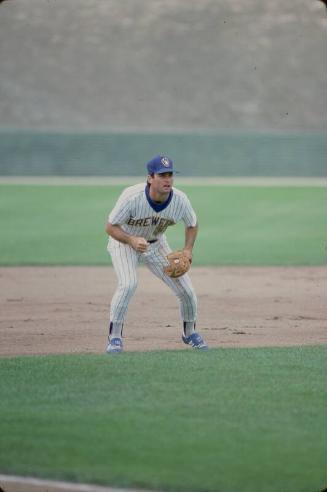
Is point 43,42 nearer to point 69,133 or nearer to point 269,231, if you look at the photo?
point 69,133

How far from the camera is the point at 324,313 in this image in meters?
12.3

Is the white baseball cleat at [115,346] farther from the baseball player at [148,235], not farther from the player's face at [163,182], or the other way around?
the player's face at [163,182]

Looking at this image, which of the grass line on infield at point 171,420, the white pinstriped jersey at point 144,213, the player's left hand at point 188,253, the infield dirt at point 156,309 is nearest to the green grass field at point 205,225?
the infield dirt at point 156,309

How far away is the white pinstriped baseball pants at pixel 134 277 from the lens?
9.37 meters

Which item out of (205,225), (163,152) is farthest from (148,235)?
(163,152)

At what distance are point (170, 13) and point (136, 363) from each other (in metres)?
37.3

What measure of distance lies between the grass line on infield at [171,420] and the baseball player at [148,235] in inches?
17.6

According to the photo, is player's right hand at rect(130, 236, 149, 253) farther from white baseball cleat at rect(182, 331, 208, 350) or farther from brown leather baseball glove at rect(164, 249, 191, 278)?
white baseball cleat at rect(182, 331, 208, 350)

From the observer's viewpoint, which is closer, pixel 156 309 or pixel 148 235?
pixel 148 235

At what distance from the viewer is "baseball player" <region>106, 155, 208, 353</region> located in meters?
9.24

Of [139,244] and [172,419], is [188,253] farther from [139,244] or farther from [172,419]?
[172,419]

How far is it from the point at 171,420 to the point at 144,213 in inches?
107

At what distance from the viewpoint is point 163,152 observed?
109ft

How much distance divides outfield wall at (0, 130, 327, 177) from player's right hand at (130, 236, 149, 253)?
78.1 feet
